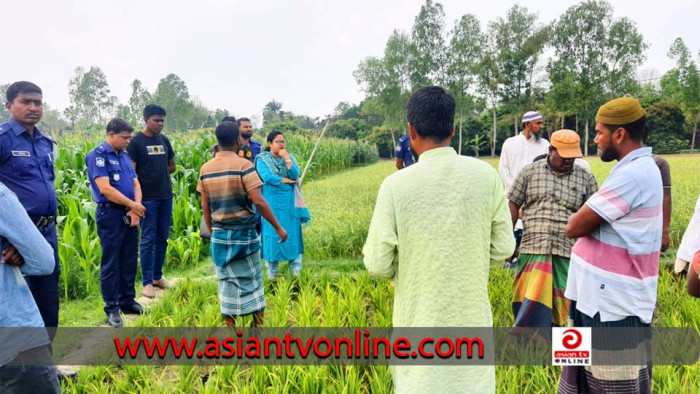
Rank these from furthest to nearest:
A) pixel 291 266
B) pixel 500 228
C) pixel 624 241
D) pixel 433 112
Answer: pixel 291 266 → pixel 624 241 → pixel 500 228 → pixel 433 112

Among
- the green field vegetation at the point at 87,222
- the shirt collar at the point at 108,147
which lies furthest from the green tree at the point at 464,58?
the shirt collar at the point at 108,147

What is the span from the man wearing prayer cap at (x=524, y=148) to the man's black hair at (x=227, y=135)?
2.69m

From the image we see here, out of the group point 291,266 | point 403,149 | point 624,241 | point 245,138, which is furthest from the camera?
point 403,149

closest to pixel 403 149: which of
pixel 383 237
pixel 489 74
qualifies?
pixel 383 237

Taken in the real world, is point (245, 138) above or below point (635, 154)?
above

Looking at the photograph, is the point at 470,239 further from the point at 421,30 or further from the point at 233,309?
the point at 421,30

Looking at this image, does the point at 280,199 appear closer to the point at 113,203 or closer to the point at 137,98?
the point at 113,203

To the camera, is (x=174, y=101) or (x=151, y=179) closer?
(x=151, y=179)

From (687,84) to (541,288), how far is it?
1215 inches

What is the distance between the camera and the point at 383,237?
1.45 m

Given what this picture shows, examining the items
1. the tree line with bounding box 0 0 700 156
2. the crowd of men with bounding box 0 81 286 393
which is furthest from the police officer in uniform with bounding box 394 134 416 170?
the tree line with bounding box 0 0 700 156

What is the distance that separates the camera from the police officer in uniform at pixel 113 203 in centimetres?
352

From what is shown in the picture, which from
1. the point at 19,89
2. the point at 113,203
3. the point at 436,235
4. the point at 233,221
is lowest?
the point at 233,221

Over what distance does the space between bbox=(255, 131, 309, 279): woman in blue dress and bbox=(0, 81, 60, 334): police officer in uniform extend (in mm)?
1888
